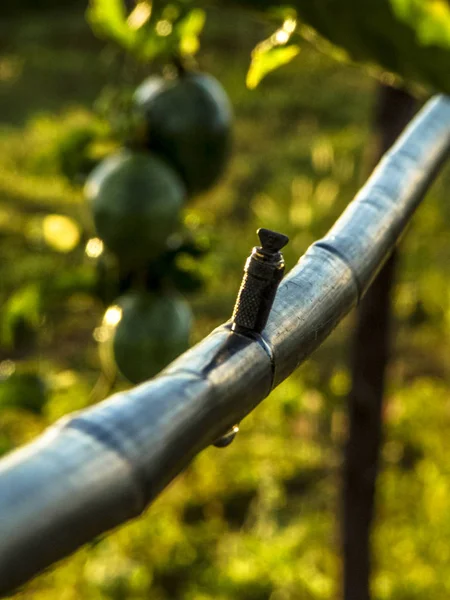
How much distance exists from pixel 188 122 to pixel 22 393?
33 cm

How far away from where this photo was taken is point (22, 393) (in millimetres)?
980

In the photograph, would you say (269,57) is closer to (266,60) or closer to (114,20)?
(266,60)

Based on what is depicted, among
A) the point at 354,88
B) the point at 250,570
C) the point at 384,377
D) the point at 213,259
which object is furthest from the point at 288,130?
the point at 213,259

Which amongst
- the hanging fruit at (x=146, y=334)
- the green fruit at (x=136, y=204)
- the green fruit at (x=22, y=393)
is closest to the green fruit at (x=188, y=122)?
the green fruit at (x=136, y=204)

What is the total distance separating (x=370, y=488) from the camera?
1463 mm

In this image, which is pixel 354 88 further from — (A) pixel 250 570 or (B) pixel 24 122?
(A) pixel 250 570

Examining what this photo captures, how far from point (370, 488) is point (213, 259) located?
57 centimetres

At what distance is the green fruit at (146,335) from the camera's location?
89 cm

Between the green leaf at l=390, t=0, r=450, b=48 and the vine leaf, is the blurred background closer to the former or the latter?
the vine leaf

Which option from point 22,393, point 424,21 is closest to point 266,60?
point 424,21

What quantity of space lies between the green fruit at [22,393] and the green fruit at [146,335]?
11 cm

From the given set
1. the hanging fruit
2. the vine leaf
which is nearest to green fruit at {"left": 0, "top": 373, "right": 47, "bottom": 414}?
the hanging fruit

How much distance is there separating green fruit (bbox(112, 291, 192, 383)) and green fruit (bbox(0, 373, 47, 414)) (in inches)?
4.3

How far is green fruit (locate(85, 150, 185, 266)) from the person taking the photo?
861 mm
